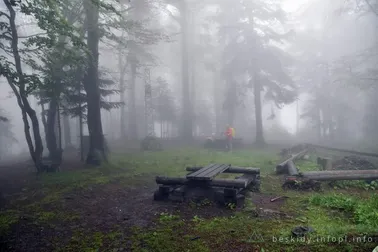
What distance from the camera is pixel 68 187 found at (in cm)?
1011

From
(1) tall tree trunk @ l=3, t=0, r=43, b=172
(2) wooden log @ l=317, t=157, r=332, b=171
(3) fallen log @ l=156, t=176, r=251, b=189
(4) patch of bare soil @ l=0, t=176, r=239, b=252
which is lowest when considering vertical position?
(4) patch of bare soil @ l=0, t=176, r=239, b=252

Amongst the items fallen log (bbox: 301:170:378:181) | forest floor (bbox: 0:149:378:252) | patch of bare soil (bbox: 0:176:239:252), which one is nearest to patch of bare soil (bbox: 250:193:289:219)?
forest floor (bbox: 0:149:378:252)

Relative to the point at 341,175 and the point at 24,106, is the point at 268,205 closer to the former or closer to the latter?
the point at 341,175

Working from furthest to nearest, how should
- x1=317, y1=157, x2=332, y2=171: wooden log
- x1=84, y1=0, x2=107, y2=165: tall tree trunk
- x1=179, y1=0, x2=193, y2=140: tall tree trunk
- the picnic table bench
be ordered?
x1=179, y1=0, x2=193, y2=140: tall tree trunk
x1=84, y1=0, x2=107, y2=165: tall tree trunk
x1=317, y1=157, x2=332, y2=171: wooden log
the picnic table bench

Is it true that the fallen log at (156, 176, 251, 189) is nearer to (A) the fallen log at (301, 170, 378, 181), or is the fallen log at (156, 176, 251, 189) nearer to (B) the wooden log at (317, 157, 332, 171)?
(A) the fallen log at (301, 170, 378, 181)

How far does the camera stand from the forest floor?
5.01m

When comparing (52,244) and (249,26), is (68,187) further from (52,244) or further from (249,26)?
(249,26)

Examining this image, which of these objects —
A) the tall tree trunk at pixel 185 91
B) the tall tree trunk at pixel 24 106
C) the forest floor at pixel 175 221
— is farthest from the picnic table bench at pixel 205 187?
the tall tree trunk at pixel 185 91

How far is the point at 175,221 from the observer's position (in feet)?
21.0

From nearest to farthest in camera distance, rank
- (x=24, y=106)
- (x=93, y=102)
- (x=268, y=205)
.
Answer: (x=268, y=205)
(x=24, y=106)
(x=93, y=102)

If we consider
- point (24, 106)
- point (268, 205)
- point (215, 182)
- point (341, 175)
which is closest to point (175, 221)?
point (215, 182)

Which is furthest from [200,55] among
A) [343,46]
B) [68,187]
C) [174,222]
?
[174,222]

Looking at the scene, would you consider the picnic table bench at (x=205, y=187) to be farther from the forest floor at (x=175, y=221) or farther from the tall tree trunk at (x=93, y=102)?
the tall tree trunk at (x=93, y=102)

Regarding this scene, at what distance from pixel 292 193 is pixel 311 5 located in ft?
119
